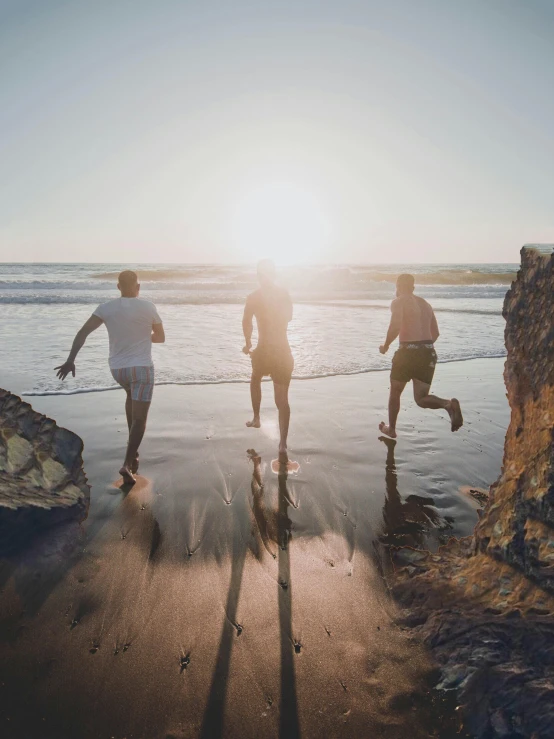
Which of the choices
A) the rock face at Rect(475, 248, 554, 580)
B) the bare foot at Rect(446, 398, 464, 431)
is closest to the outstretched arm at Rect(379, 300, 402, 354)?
the bare foot at Rect(446, 398, 464, 431)

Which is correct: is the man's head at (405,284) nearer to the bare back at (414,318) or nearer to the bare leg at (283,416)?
the bare back at (414,318)

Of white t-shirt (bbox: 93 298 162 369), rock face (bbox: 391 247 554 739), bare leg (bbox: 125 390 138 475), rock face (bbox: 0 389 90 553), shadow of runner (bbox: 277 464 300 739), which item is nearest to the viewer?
rock face (bbox: 391 247 554 739)

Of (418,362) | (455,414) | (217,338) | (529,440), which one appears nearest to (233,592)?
(529,440)

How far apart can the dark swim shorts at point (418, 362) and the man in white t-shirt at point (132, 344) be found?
284 cm

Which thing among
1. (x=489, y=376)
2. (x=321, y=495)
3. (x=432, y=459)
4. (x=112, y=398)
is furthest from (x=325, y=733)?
(x=489, y=376)

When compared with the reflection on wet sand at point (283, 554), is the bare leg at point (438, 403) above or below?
above

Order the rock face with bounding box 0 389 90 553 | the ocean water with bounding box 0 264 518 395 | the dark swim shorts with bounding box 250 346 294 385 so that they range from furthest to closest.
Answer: the ocean water with bounding box 0 264 518 395 → the dark swim shorts with bounding box 250 346 294 385 → the rock face with bounding box 0 389 90 553

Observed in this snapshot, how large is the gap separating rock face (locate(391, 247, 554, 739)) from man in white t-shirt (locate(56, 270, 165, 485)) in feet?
8.67

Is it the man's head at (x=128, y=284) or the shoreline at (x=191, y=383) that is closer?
the man's head at (x=128, y=284)

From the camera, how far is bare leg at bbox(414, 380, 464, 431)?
203 inches

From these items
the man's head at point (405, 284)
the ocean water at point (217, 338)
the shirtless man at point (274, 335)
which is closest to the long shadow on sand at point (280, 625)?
the shirtless man at point (274, 335)

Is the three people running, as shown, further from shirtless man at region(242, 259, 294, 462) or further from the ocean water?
the ocean water

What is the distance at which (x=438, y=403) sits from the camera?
5.41 m

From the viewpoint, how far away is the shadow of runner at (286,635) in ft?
→ 6.87
